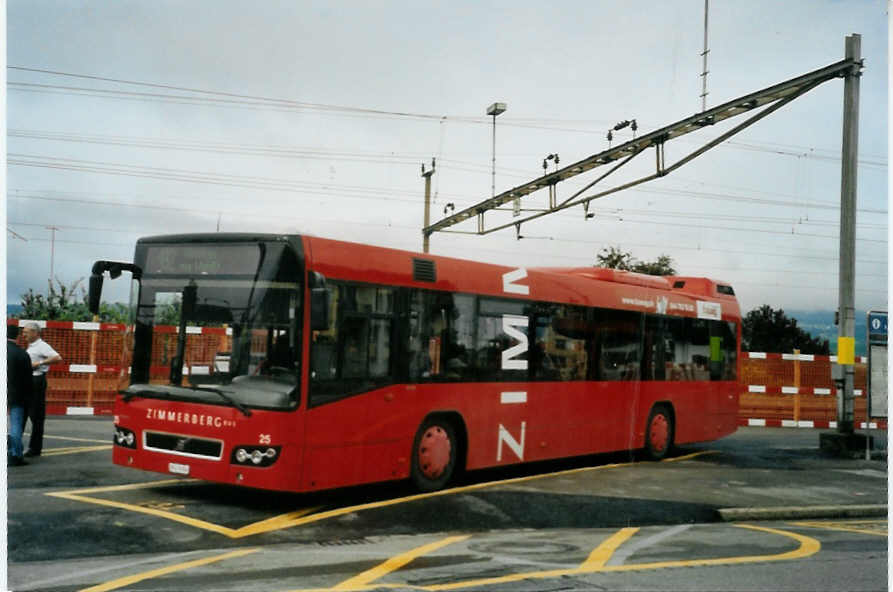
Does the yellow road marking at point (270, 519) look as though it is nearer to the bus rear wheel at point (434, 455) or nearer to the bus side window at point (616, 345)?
the bus rear wheel at point (434, 455)

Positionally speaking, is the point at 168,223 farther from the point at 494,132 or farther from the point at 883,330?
the point at 883,330

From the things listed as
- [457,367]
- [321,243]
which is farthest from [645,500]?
[321,243]

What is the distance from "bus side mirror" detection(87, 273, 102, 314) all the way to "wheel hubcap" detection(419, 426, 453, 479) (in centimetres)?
344

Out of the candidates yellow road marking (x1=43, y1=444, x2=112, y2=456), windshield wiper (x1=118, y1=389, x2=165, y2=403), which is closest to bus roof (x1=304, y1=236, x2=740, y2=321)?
windshield wiper (x1=118, y1=389, x2=165, y2=403)

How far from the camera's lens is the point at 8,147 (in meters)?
7.46

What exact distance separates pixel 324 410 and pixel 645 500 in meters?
3.88

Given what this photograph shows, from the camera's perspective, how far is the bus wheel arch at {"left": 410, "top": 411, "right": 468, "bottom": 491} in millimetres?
9812

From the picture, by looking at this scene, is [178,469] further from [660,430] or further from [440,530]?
[660,430]

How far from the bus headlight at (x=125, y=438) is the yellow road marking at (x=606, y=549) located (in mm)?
4231

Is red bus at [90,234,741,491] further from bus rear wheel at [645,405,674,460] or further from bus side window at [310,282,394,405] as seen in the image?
bus rear wheel at [645,405,674,460]

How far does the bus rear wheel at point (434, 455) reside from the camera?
9789 millimetres

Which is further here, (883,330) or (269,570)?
(883,330)

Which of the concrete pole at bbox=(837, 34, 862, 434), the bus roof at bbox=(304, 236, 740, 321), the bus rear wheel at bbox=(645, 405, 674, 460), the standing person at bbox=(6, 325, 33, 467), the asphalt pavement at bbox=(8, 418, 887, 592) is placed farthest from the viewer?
the concrete pole at bbox=(837, 34, 862, 434)

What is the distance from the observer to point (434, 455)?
9.98 metres
